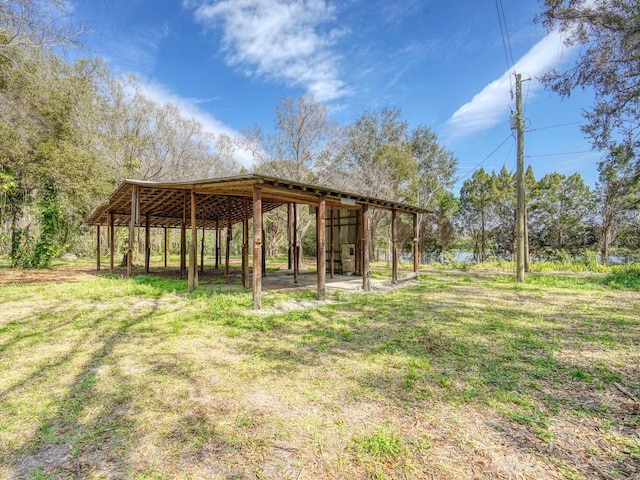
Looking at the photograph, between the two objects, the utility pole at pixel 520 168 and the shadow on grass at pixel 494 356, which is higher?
the utility pole at pixel 520 168

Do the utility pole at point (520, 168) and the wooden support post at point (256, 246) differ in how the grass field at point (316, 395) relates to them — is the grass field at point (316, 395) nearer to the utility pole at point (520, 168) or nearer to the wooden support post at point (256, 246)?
the wooden support post at point (256, 246)

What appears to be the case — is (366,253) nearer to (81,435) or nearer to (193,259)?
(193,259)

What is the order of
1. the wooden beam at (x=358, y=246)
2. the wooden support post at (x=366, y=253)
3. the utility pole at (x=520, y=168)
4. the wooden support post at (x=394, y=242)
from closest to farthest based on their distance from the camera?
the wooden support post at (x=366, y=253), the wooden support post at (x=394, y=242), the utility pole at (x=520, y=168), the wooden beam at (x=358, y=246)

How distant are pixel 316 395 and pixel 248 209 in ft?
26.3

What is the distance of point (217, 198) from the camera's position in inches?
416

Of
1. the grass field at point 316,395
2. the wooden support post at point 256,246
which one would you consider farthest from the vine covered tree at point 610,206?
the wooden support post at point 256,246

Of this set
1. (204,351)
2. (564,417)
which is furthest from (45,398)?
(564,417)

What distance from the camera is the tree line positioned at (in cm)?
1000

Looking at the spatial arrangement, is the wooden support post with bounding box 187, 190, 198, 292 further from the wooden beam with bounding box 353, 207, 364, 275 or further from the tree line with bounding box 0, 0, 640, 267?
the wooden beam with bounding box 353, 207, 364, 275

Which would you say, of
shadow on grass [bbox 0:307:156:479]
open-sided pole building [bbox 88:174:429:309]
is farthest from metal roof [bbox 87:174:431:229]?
shadow on grass [bbox 0:307:156:479]

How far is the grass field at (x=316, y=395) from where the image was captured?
189 cm

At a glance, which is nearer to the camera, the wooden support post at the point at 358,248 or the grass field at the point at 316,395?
the grass field at the point at 316,395

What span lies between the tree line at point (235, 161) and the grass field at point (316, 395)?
7.59 metres

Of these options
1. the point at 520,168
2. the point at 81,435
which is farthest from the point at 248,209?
the point at 520,168
